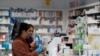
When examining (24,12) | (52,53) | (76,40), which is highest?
(24,12)

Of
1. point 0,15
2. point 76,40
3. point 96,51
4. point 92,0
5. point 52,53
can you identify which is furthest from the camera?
point 0,15

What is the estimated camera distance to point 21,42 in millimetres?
3730

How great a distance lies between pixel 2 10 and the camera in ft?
29.4

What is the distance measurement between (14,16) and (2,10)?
51 centimetres

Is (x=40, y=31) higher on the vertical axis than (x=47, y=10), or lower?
lower

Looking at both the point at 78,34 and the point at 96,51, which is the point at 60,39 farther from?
the point at 96,51

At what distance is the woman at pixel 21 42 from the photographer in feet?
12.1

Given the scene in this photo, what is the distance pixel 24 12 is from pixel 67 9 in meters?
1.73

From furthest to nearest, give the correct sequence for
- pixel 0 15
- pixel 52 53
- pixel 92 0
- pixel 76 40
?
pixel 0 15 < pixel 92 0 < pixel 52 53 < pixel 76 40

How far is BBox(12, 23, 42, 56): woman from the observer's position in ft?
12.1

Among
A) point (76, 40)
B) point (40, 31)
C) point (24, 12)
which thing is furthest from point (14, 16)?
point (76, 40)

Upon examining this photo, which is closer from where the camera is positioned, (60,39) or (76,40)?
(76,40)

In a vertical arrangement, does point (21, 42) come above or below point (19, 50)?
above

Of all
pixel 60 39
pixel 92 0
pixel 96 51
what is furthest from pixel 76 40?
pixel 92 0
